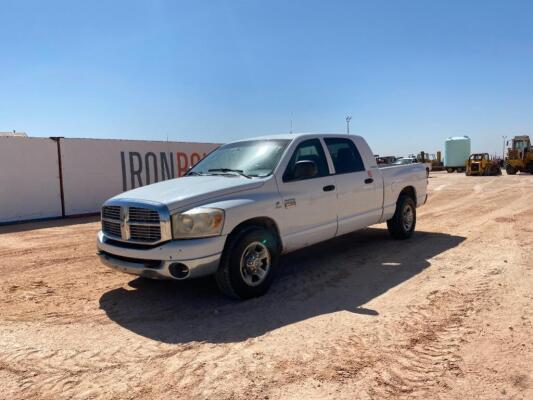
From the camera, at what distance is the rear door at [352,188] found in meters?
6.30

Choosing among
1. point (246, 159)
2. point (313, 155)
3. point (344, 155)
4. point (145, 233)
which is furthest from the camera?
point (344, 155)

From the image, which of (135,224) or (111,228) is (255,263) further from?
(111,228)

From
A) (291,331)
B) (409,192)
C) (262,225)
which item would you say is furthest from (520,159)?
(291,331)

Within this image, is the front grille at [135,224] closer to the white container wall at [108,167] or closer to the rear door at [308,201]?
the rear door at [308,201]

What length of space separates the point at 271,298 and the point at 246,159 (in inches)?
73.4

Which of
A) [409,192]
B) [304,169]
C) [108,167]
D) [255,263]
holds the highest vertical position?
[108,167]

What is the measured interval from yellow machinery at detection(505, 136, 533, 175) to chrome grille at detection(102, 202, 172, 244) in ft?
120

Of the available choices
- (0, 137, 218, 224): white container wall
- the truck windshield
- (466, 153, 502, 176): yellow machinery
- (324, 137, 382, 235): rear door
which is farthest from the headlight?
(466, 153, 502, 176): yellow machinery

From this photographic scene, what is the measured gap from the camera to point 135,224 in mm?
4699

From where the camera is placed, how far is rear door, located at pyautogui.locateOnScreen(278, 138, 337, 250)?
540cm

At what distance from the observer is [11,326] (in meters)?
4.39

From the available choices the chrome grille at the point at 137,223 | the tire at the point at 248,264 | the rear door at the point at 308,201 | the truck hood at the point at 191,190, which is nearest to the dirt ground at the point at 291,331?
the tire at the point at 248,264

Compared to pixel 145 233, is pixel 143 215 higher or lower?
higher

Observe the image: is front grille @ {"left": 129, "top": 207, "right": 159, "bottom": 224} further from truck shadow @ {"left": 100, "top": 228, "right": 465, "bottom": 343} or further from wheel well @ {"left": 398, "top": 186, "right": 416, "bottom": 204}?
wheel well @ {"left": 398, "top": 186, "right": 416, "bottom": 204}
